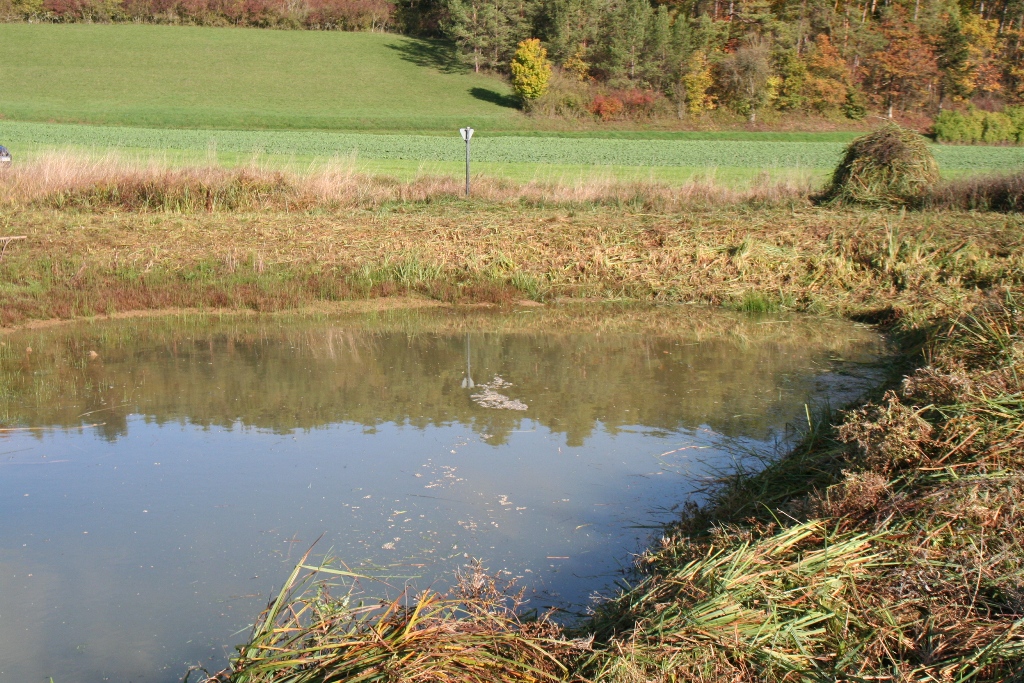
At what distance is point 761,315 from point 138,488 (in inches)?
339

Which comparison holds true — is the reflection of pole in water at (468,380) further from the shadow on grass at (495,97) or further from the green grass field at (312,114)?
the shadow on grass at (495,97)

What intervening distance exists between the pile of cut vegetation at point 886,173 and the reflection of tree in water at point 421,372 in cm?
603

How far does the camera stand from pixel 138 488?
6.43 m

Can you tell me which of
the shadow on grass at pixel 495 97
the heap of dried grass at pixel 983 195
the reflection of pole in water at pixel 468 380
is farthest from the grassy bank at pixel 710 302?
the shadow on grass at pixel 495 97

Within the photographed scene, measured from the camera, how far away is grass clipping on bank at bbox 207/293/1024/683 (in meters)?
3.75

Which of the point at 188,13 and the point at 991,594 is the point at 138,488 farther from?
the point at 188,13

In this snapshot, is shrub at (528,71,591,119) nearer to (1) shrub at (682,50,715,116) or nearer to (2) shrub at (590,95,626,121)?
(2) shrub at (590,95,626,121)

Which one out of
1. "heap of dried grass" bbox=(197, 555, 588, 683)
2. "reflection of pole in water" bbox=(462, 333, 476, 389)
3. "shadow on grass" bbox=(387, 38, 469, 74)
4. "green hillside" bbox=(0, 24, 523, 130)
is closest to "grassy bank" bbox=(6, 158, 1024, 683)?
"heap of dried grass" bbox=(197, 555, 588, 683)

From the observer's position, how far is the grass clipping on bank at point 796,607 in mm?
3750

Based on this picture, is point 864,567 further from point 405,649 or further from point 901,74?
point 901,74

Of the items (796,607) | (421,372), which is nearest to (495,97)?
(421,372)

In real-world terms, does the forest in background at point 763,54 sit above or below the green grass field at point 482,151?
above

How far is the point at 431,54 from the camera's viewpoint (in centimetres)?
6919

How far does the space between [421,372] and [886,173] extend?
11.3m
